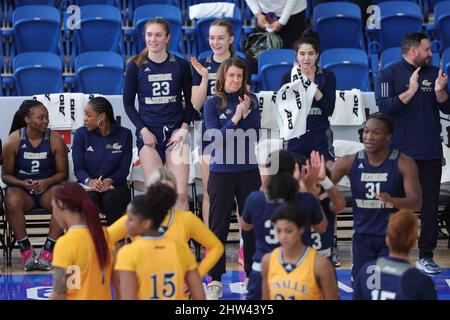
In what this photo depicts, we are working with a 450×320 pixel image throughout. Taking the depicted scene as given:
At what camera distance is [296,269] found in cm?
577

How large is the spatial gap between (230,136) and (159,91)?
2.99 feet

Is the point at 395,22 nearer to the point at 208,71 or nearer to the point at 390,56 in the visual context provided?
the point at 390,56

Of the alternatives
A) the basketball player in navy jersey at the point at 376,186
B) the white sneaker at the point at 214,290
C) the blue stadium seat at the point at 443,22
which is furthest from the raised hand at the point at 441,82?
the blue stadium seat at the point at 443,22

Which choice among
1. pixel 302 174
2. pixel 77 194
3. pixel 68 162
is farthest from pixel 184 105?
pixel 77 194

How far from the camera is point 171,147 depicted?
27.8 ft

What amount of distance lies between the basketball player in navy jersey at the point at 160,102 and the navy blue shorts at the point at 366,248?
1.80 m

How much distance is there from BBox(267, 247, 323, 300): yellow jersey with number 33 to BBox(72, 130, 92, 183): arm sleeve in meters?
3.47

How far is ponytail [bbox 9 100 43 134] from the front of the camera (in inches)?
359

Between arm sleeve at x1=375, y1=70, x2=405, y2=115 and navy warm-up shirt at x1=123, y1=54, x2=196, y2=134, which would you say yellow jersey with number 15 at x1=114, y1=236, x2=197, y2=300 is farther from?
arm sleeve at x1=375, y1=70, x2=405, y2=115

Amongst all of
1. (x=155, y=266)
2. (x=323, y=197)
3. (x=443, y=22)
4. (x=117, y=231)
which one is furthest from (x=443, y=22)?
(x=155, y=266)

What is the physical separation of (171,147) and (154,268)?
2916mm

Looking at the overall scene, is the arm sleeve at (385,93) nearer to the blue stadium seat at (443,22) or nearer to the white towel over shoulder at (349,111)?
the white towel over shoulder at (349,111)

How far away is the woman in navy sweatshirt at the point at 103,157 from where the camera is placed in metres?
8.91
